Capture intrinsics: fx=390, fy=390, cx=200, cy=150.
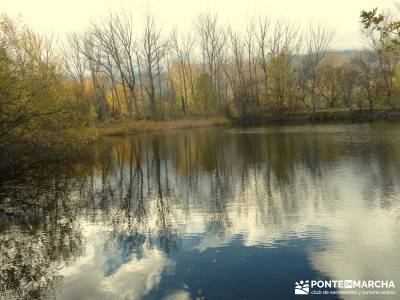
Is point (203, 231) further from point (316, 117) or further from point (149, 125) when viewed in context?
point (316, 117)

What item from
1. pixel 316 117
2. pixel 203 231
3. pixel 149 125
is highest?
pixel 149 125

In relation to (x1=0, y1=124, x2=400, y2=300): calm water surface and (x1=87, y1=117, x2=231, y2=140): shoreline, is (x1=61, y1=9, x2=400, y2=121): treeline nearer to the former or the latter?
(x1=87, y1=117, x2=231, y2=140): shoreline

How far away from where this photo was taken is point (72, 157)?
94.3 feet

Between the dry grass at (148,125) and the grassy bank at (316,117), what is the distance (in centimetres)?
428

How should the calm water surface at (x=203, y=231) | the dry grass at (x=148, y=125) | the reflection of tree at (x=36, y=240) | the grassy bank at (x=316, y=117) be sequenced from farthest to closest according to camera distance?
the grassy bank at (x=316, y=117) < the dry grass at (x=148, y=125) < the reflection of tree at (x=36, y=240) < the calm water surface at (x=203, y=231)

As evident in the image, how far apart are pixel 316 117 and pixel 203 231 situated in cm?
5500

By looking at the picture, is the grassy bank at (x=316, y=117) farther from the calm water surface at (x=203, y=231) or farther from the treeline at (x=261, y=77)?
the calm water surface at (x=203, y=231)

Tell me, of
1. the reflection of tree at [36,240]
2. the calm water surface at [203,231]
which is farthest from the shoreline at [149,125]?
the reflection of tree at [36,240]

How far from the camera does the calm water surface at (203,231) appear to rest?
7.61 meters

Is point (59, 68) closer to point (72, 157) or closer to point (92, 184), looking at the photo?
point (72, 157)

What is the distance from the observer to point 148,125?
56969mm

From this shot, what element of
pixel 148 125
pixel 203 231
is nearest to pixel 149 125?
pixel 148 125

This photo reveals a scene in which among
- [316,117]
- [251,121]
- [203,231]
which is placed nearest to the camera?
[203,231]

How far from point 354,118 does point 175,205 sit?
52.3 m
